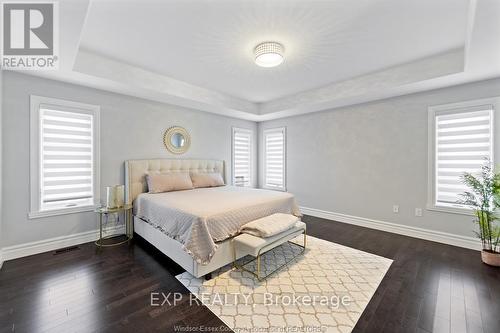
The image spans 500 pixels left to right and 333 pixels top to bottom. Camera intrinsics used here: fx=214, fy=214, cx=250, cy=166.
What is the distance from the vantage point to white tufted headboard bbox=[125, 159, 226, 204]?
3.64m

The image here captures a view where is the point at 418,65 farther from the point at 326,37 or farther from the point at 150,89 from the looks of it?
the point at 150,89

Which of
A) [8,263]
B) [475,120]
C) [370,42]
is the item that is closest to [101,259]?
[8,263]

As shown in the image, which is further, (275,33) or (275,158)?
(275,158)

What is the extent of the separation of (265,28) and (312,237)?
3.11 metres

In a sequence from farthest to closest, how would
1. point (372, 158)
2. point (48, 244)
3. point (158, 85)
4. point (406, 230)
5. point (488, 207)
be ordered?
point (372, 158), point (406, 230), point (158, 85), point (48, 244), point (488, 207)

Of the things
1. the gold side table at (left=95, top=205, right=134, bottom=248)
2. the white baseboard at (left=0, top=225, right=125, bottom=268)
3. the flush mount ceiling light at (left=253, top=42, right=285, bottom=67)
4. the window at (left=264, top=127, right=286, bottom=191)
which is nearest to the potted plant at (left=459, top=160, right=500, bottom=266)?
the flush mount ceiling light at (left=253, top=42, right=285, bottom=67)

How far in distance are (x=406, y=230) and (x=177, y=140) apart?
180 inches

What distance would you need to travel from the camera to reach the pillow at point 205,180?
4.30 m

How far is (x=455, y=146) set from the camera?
3229 millimetres

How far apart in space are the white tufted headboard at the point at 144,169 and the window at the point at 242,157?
1091 mm

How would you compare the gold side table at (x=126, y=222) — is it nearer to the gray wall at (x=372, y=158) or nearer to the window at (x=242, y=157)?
the window at (x=242, y=157)

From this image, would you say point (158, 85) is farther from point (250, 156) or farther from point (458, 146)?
point (458, 146)

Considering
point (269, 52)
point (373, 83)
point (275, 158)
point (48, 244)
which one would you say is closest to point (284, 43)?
point (269, 52)

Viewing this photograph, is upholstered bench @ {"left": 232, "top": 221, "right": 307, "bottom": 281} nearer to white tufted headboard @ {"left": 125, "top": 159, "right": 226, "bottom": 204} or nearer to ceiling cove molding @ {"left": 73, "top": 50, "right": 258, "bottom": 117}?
white tufted headboard @ {"left": 125, "top": 159, "right": 226, "bottom": 204}
